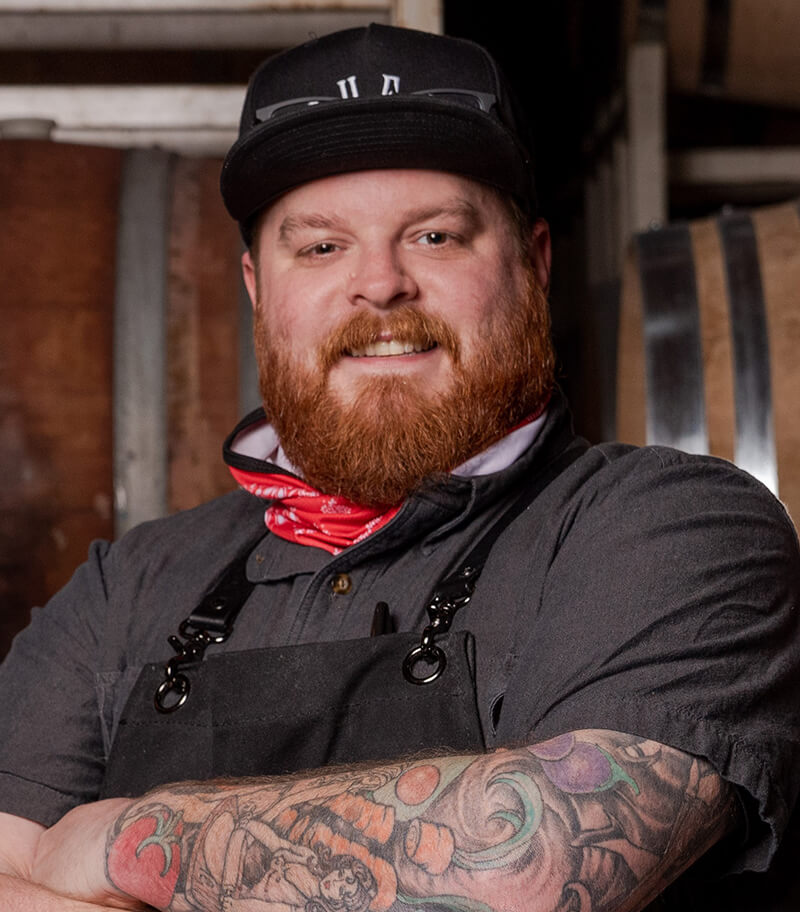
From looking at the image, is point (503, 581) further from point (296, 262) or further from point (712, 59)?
point (712, 59)

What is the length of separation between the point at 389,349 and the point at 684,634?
0.65 m

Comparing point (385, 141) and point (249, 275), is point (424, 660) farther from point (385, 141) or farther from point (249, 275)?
point (249, 275)

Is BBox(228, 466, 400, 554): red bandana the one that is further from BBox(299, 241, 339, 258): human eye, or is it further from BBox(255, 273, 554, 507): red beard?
BBox(299, 241, 339, 258): human eye

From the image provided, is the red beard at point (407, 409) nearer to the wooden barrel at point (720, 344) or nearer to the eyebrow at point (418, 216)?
the eyebrow at point (418, 216)

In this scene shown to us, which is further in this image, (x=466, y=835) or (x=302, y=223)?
(x=302, y=223)

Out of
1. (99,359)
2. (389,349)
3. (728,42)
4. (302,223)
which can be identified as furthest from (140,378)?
(728,42)

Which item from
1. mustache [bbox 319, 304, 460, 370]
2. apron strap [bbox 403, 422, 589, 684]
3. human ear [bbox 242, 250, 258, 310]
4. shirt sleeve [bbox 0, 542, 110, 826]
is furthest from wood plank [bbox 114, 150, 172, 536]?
apron strap [bbox 403, 422, 589, 684]

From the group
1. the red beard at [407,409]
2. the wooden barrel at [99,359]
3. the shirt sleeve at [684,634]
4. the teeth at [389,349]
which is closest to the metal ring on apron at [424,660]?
the shirt sleeve at [684,634]

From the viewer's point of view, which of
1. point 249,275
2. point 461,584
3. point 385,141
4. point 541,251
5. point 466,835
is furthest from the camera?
point 249,275

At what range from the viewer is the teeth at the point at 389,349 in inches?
70.7

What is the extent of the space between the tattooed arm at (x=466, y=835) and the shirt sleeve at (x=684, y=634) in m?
0.04

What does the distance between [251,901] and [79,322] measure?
1.28m

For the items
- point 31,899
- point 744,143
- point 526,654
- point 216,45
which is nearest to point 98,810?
point 31,899

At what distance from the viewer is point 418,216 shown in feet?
6.03
